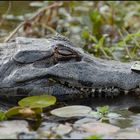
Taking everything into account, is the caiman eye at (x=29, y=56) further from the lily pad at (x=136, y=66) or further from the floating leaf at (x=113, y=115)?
the floating leaf at (x=113, y=115)

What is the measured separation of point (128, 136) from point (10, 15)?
6787 millimetres

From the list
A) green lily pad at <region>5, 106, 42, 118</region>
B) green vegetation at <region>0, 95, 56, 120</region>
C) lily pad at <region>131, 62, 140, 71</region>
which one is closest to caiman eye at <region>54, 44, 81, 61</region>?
green vegetation at <region>0, 95, 56, 120</region>

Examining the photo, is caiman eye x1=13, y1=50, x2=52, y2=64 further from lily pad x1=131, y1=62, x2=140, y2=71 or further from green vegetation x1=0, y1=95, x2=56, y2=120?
lily pad x1=131, y1=62, x2=140, y2=71

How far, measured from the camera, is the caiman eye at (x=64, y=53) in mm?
4934

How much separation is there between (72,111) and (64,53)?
801 millimetres

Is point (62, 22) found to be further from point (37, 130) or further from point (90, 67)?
point (37, 130)

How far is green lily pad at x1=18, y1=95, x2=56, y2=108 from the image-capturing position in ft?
14.8

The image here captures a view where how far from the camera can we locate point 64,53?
4941mm

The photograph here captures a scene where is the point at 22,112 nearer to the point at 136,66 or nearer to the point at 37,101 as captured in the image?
the point at 37,101

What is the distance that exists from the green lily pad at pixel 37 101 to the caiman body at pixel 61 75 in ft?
0.65

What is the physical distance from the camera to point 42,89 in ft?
16.1

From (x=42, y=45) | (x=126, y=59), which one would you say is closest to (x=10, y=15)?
(x=126, y=59)

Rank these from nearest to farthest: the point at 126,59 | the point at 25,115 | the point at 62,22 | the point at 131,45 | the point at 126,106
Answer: the point at 25,115 < the point at 126,106 < the point at 126,59 < the point at 131,45 < the point at 62,22

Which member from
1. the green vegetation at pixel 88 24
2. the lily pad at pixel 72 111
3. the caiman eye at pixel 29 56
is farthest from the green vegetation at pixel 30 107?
the green vegetation at pixel 88 24
